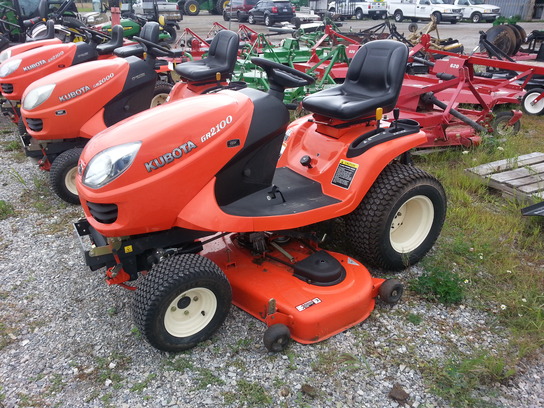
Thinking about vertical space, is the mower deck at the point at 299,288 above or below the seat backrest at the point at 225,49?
below

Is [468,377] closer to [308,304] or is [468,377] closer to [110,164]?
[308,304]

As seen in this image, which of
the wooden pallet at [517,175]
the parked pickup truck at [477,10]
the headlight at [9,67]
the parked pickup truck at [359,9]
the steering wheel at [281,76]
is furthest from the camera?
the parked pickup truck at [359,9]

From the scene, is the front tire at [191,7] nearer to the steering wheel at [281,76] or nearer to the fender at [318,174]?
the fender at [318,174]

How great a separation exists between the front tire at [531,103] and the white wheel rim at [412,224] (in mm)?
4609

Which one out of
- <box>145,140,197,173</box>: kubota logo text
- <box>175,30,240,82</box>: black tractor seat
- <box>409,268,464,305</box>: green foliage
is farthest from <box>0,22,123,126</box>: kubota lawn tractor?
<box>409,268,464,305</box>: green foliage

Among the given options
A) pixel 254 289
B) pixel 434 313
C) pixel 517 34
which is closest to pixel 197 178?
pixel 254 289

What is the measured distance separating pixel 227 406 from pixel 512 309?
5.38 ft

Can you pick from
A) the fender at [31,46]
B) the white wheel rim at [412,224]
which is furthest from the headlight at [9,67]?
the white wheel rim at [412,224]

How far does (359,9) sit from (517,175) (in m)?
24.6

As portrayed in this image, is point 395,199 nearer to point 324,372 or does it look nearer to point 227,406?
point 324,372

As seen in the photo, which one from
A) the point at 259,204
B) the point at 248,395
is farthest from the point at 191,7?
the point at 248,395

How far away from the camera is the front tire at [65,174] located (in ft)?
12.7

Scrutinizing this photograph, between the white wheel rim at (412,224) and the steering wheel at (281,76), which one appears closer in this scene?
the steering wheel at (281,76)

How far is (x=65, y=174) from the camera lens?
393cm
